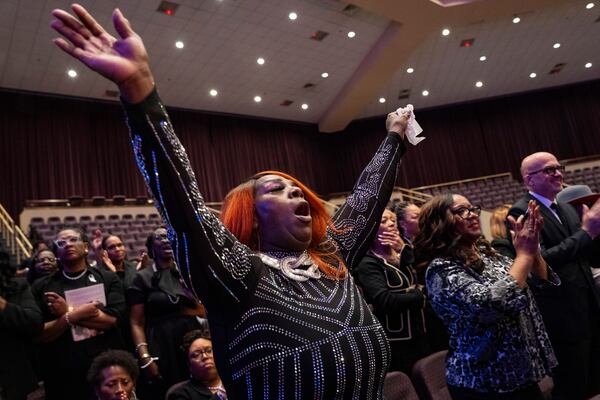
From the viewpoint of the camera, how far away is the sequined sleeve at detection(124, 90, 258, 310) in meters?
0.87

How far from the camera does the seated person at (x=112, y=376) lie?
2385 millimetres

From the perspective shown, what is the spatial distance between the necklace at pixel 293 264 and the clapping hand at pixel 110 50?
404 mm

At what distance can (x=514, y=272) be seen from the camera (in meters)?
1.73

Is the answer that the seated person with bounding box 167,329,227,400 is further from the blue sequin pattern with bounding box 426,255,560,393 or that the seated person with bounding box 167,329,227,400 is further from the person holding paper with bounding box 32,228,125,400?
the blue sequin pattern with bounding box 426,255,560,393

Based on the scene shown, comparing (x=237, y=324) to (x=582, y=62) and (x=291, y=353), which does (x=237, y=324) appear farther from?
(x=582, y=62)

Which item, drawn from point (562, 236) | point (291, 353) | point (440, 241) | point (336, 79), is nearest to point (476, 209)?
point (440, 241)

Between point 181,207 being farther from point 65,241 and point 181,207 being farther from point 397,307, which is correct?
point 65,241

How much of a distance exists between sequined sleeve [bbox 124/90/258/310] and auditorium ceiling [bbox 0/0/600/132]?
758cm

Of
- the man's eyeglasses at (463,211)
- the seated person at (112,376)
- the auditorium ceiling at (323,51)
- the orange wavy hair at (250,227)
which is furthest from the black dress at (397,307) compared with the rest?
the auditorium ceiling at (323,51)

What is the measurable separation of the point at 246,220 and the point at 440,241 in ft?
3.48

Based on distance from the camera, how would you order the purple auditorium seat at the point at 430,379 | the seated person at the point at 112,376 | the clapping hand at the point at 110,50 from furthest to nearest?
the seated person at the point at 112,376 → the purple auditorium seat at the point at 430,379 → the clapping hand at the point at 110,50

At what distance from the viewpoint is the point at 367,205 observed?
1346 mm

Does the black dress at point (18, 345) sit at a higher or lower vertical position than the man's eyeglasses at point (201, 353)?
higher

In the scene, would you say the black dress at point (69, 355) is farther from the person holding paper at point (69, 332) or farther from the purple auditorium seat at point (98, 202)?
the purple auditorium seat at point (98, 202)
